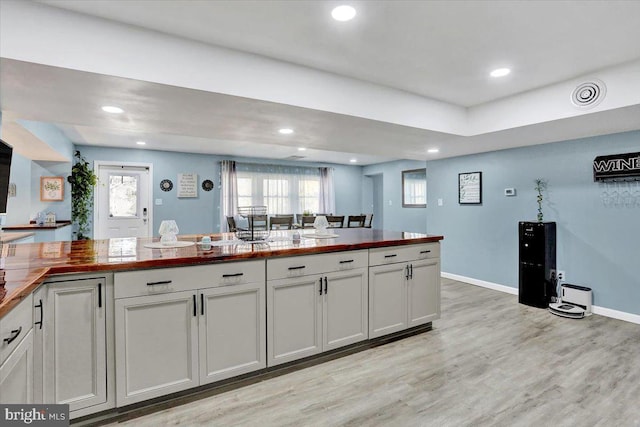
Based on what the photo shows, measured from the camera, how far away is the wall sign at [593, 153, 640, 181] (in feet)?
11.4

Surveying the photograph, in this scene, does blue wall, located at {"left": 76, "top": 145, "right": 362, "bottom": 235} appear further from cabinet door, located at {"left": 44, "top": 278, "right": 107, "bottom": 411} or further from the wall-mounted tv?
cabinet door, located at {"left": 44, "top": 278, "right": 107, "bottom": 411}

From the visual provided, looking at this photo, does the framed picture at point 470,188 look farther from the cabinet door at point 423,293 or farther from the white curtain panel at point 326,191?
the white curtain panel at point 326,191

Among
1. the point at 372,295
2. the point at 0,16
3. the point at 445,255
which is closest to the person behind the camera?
the point at 0,16

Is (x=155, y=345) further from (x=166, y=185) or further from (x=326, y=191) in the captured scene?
(x=326, y=191)

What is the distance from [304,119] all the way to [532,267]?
3299 mm

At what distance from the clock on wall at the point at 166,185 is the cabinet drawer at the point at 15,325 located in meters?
5.56

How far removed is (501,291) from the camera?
4738 mm

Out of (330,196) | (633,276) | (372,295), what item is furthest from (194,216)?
(633,276)

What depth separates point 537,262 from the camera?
3986 mm

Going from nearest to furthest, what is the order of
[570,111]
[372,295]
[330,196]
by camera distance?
[372,295] → [570,111] → [330,196]

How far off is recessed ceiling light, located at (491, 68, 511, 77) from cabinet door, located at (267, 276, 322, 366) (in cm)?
238

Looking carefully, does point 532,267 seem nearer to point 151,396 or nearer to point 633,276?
point 633,276

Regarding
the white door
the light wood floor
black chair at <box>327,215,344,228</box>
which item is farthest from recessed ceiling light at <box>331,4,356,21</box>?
the white door

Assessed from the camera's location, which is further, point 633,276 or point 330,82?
point 633,276
